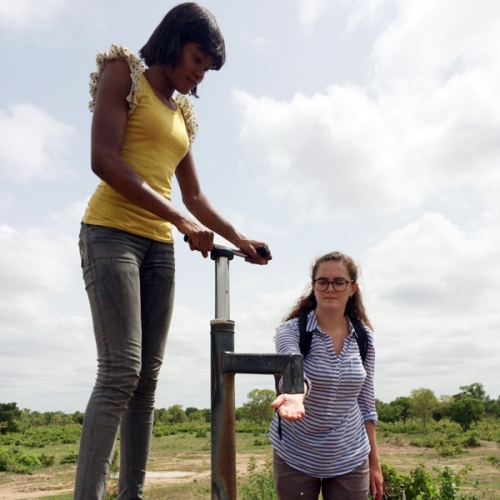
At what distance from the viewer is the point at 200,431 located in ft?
101

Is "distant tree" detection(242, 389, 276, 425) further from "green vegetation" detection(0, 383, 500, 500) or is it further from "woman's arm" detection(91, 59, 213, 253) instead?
"woman's arm" detection(91, 59, 213, 253)

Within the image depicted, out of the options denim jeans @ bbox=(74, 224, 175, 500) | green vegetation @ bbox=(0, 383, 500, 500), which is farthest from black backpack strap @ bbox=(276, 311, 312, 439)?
green vegetation @ bbox=(0, 383, 500, 500)

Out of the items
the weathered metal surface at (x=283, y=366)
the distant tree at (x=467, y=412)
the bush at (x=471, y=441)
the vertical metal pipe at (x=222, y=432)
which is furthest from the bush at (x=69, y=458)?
the distant tree at (x=467, y=412)

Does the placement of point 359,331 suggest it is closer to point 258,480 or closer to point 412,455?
point 258,480

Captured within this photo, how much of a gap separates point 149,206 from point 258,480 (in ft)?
20.6

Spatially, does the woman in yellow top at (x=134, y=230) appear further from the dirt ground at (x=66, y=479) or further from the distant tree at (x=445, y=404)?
the distant tree at (x=445, y=404)

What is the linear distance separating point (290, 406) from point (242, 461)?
57.4ft

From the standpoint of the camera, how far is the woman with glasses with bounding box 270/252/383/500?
2.31 metres

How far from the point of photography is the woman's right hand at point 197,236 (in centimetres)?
170

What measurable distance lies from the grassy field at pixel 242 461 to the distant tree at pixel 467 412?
65 cm

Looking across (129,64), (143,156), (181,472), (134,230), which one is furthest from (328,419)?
(181,472)

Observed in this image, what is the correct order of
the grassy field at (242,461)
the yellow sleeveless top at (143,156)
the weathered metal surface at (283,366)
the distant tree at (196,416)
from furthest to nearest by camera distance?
the distant tree at (196,416) → the grassy field at (242,461) → the yellow sleeveless top at (143,156) → the weathered metal surface at (283,366)

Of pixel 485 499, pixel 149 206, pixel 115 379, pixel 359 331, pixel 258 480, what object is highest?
pixel 149 206

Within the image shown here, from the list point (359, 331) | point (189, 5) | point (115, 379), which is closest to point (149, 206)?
point (115, 379)
